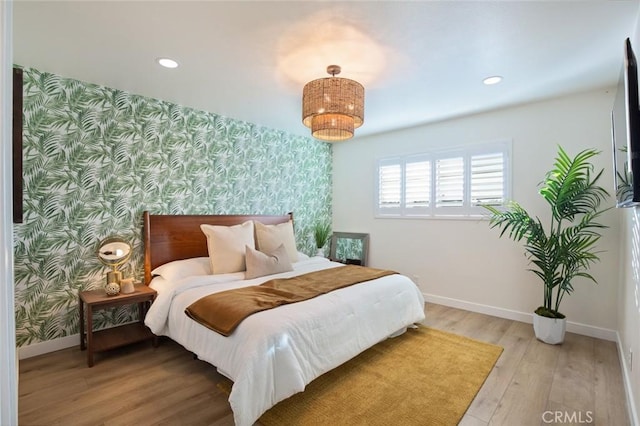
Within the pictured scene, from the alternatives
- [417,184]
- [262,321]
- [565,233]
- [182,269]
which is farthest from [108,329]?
[565,233]

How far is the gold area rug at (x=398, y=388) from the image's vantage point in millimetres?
1853

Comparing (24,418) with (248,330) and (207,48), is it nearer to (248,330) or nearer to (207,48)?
(248,330)

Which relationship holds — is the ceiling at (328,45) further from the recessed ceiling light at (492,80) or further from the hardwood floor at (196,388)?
the hardwood floor at (196,388)

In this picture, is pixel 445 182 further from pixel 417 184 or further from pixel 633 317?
pixel 633 317

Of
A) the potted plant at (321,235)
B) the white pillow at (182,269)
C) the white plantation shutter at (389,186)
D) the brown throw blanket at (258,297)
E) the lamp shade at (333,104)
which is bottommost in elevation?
the brown throw blanket at (258,297)

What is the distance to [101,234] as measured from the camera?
2900 millimetres

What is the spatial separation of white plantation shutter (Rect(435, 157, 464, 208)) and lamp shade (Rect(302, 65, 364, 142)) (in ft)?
6.42

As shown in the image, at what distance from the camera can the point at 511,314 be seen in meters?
3.48

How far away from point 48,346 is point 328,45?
341 centimetres

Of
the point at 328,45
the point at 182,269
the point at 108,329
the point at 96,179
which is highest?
the point at 328,45

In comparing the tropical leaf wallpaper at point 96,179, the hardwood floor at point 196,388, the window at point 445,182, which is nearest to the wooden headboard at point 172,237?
the tropical leaf wallpaper at point 96,179

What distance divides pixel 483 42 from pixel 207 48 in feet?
6.46

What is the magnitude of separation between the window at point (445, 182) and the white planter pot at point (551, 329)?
4.39ft

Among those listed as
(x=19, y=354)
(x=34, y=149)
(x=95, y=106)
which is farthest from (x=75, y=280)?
(x=95, y=106)
